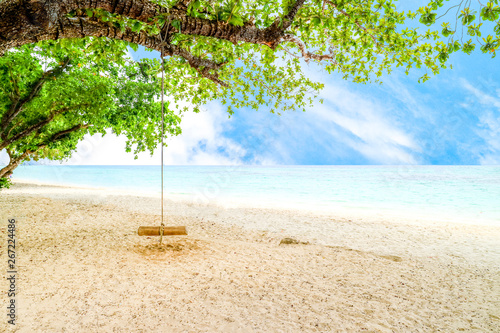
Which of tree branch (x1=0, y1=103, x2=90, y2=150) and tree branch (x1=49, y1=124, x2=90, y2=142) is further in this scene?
tree branch (x1=49, y1=124, x2=90, y2=142)

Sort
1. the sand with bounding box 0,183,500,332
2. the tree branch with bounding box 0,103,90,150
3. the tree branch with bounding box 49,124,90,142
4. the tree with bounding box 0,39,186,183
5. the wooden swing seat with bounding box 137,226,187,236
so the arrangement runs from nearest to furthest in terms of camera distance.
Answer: the sand with bounding box 0,183,500,332
the wooden swing seat with bounding box 137,226,187,236
the tree with bounding box 0,39,186,183
the tree branch with bounding box 0,103,90,150
the tree branch with bounding box 49,124,90,142

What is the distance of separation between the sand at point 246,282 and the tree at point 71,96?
8.86ft

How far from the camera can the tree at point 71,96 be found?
22.6 ft

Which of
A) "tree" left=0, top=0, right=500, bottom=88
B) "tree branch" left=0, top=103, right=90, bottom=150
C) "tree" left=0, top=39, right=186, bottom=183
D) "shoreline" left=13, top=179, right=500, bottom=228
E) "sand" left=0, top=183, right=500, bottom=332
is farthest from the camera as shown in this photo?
"shoreline" left=13, top=179, right=500, bottom=228

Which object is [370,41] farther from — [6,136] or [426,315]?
[6,136]

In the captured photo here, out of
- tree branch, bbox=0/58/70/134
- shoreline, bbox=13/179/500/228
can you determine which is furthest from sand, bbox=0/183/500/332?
shoreline, bbox=13/179/500/228

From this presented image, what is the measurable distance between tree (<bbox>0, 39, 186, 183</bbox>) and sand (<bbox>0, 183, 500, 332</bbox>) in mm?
2700

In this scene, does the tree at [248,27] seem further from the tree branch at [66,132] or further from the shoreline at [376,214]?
the shoreline at [376,214]

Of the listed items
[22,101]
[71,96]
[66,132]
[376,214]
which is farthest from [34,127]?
[376,214]

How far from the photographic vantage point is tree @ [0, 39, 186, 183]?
6.88 meters

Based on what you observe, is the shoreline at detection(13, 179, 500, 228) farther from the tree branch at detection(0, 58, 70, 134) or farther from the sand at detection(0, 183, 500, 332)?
the tree branch at detection(0, 58, 70, 134)

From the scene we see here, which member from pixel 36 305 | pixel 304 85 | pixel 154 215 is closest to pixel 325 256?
pixel 304 85

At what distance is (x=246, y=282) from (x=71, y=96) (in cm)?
635

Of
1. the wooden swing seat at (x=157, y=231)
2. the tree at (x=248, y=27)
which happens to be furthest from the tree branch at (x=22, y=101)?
the wooden swing seat at (x=157, y=231)
